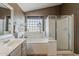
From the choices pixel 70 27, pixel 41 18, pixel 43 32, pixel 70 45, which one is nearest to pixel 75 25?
pixel 70 27

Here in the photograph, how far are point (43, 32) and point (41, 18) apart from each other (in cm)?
103

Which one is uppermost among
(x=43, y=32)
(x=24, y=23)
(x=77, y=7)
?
(x=77, y=7)

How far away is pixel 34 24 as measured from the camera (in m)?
6.94

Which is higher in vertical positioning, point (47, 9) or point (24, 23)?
point (47, 9)

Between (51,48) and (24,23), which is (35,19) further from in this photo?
(51,48)

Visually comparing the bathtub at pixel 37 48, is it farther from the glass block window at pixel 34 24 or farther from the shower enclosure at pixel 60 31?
the glass block window at pixel 34 24

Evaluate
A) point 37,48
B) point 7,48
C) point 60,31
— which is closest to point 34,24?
point 60,31

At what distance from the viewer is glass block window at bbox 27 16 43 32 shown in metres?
6.81

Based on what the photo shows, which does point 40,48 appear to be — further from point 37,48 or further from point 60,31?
point 60,31

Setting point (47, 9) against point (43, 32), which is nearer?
point (43, 32)

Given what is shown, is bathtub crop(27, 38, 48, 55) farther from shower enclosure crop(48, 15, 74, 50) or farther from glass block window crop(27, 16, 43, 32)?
glass block window crop(27, 16, 43, 32)

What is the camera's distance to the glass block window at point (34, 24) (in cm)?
681

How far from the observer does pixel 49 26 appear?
6.46 m

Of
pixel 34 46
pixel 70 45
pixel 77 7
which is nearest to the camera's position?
pixel 34 46
